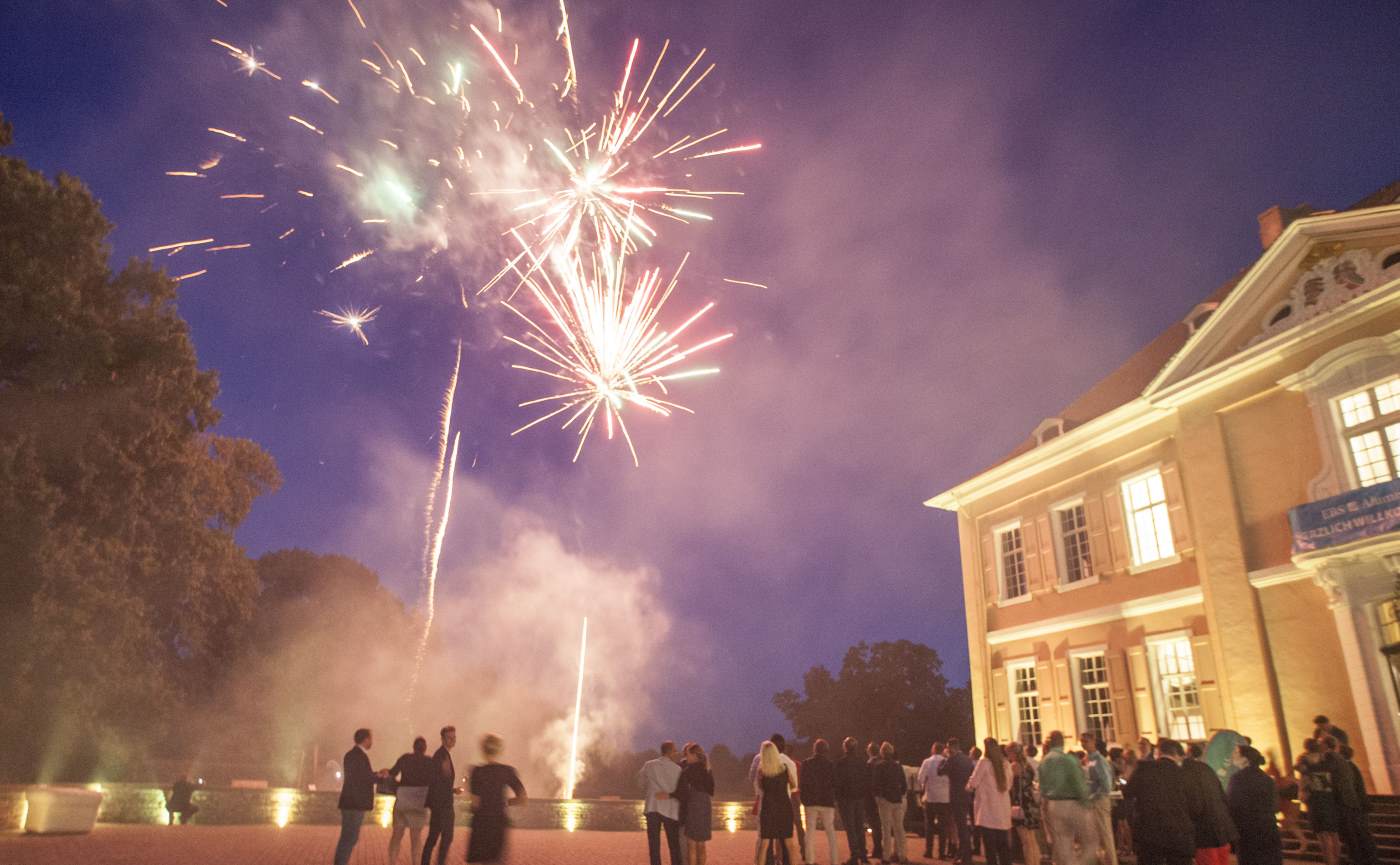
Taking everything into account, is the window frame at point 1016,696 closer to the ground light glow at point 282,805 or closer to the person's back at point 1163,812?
the person's back at point 1163,812

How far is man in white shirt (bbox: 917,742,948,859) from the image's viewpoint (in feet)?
39.5

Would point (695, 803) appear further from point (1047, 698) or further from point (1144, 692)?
point (1047, 698)

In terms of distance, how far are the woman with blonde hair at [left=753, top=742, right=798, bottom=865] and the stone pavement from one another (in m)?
3.21

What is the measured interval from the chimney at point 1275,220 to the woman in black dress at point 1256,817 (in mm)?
12074

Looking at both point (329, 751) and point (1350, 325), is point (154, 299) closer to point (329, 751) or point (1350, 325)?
point (1350, 325)

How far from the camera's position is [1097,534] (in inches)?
715

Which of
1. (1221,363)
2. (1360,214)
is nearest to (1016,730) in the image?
(1221,363)

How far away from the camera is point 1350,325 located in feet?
44.8

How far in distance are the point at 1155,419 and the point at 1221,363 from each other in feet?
6.72

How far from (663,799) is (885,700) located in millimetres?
42790

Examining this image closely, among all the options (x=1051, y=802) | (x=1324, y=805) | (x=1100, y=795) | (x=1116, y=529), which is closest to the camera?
(x=1051, y=802)

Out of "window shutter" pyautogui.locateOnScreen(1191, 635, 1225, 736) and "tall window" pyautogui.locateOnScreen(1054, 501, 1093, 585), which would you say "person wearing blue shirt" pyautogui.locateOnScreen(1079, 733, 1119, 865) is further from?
"tall window" pyautogui.locateOnScreen(1054, 501, 1093, 585)

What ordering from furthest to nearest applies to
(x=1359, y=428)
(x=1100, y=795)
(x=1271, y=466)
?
(x=1271, y=466), (x=1359, y=428), (x=1100, y=795)

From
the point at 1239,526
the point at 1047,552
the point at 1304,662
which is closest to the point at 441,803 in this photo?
the point at 1304,662
